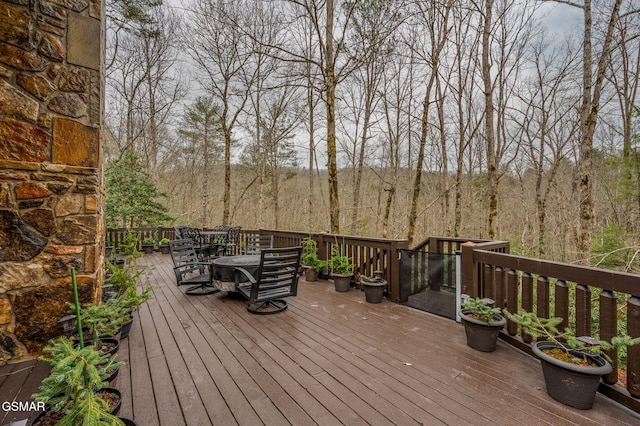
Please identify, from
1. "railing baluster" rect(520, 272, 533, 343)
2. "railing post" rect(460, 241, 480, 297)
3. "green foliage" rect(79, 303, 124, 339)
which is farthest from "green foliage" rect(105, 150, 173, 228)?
"railing baluster" rect(520, 272, 533, 343)

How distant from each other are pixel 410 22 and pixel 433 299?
7.44m

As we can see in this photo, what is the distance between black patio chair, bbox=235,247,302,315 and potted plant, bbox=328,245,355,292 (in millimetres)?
1045

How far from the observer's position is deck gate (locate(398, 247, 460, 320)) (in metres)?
3.30

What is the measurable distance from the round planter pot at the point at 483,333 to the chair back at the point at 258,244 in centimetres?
392

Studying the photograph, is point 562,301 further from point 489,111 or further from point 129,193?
point 129,193

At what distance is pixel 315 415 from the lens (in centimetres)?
169

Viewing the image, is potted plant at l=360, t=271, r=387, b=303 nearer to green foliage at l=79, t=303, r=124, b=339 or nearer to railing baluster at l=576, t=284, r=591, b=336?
railing baluster at l=576, t=284, r=591, b=336

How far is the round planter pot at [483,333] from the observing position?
2.47 m

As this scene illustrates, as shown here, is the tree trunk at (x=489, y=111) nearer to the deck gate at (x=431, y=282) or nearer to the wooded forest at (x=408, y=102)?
the wooded forest at (x=408, y=102)

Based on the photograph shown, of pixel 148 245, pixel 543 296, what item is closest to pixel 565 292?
pixel 543 296

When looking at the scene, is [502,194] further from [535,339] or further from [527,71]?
[535,339]

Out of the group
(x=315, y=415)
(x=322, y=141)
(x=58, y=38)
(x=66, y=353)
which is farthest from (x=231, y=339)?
(x=322, y=141)

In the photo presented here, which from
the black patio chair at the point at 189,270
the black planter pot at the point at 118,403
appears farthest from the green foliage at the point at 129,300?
the black patio chair at the point at 189,270

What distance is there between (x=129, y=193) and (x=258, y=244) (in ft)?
17.5
